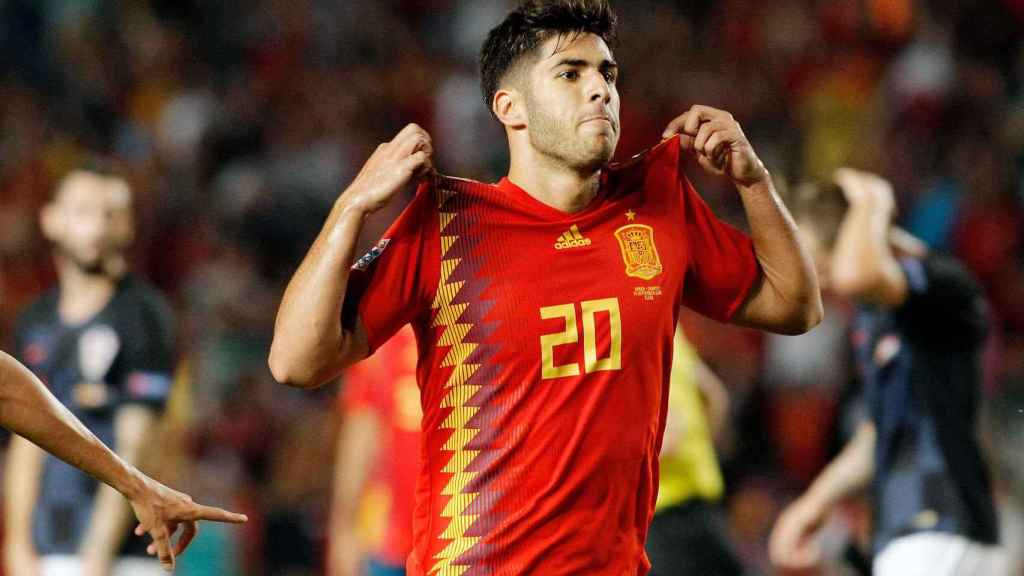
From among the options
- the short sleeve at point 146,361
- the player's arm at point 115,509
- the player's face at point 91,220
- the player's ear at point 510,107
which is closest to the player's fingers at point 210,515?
the player's ear at point 510,107

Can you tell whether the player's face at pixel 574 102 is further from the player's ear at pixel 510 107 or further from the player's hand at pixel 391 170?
the player's hand at pixel 391 170

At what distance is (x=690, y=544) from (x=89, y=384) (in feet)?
7.88

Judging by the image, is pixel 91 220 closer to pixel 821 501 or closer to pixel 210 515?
pixel 210 515

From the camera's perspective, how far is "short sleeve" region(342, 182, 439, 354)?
4.11m

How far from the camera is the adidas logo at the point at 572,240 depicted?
4.23 metres

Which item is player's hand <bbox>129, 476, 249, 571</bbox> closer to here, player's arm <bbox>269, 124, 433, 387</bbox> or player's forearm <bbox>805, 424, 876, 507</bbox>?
player's arm <bbox>269, 124, 433, 387</bbox>

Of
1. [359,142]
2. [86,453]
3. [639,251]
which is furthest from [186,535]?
[359,142]

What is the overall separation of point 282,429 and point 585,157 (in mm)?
5581

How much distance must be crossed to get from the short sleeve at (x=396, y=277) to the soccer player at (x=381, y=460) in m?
2.42

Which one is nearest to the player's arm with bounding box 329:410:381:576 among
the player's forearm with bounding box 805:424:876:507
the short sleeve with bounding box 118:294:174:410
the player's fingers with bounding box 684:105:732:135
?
the short sleeve with bounding box 118:294:174:410

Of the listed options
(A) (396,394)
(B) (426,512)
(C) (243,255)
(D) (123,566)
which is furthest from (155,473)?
(C) (243,255)

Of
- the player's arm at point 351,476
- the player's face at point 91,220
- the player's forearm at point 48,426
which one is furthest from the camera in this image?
the player's arm at point 351,476

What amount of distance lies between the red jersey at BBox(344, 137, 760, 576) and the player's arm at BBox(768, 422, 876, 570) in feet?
6.98

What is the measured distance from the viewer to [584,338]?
13.5ft
